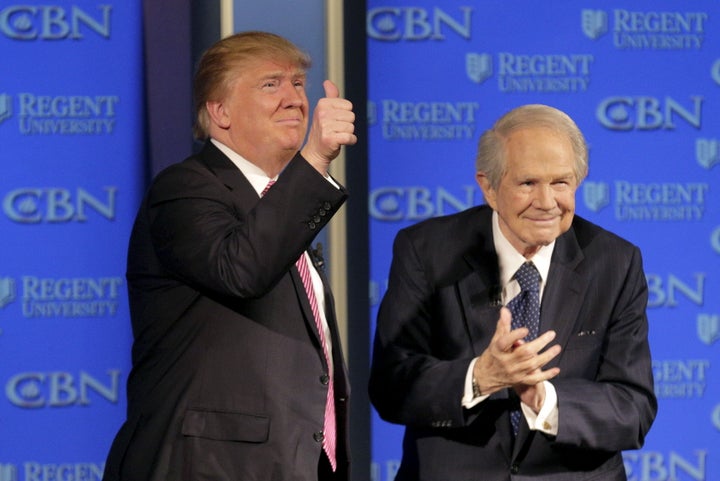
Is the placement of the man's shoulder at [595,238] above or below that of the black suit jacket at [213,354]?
above

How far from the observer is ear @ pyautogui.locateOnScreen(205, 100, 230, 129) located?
7.87 ft

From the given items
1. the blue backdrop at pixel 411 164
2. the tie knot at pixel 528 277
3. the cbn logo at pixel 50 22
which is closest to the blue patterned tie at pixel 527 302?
the tie knot at pixel 528 277

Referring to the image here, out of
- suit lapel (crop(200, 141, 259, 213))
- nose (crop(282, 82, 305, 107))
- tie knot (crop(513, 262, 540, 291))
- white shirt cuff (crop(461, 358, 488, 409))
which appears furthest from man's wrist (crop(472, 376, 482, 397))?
nose (crop(282, 82, 305, 107))

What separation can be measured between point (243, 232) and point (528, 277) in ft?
2.47

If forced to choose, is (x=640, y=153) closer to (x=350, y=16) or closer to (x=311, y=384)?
(x=350, y=16)

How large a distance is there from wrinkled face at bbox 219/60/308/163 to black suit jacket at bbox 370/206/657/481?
1.26 ft

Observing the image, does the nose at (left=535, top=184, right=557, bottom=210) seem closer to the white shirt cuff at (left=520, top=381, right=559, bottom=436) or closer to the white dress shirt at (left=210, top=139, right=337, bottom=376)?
the white shirt cuff at (left=520, top=381, right=559, bottom=436)

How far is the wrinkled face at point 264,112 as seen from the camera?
2.38 m

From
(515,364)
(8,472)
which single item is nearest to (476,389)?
(515,364)

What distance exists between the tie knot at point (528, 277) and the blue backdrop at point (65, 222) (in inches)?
61.9

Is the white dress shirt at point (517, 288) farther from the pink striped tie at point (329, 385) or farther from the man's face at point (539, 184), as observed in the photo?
the pink striped tie at point (329, 385)

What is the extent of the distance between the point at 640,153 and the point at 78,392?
6.71 feet

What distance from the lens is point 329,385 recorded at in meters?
2.35

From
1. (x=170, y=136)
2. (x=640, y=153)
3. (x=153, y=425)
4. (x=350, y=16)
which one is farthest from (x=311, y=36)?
(x=153, y=425)
